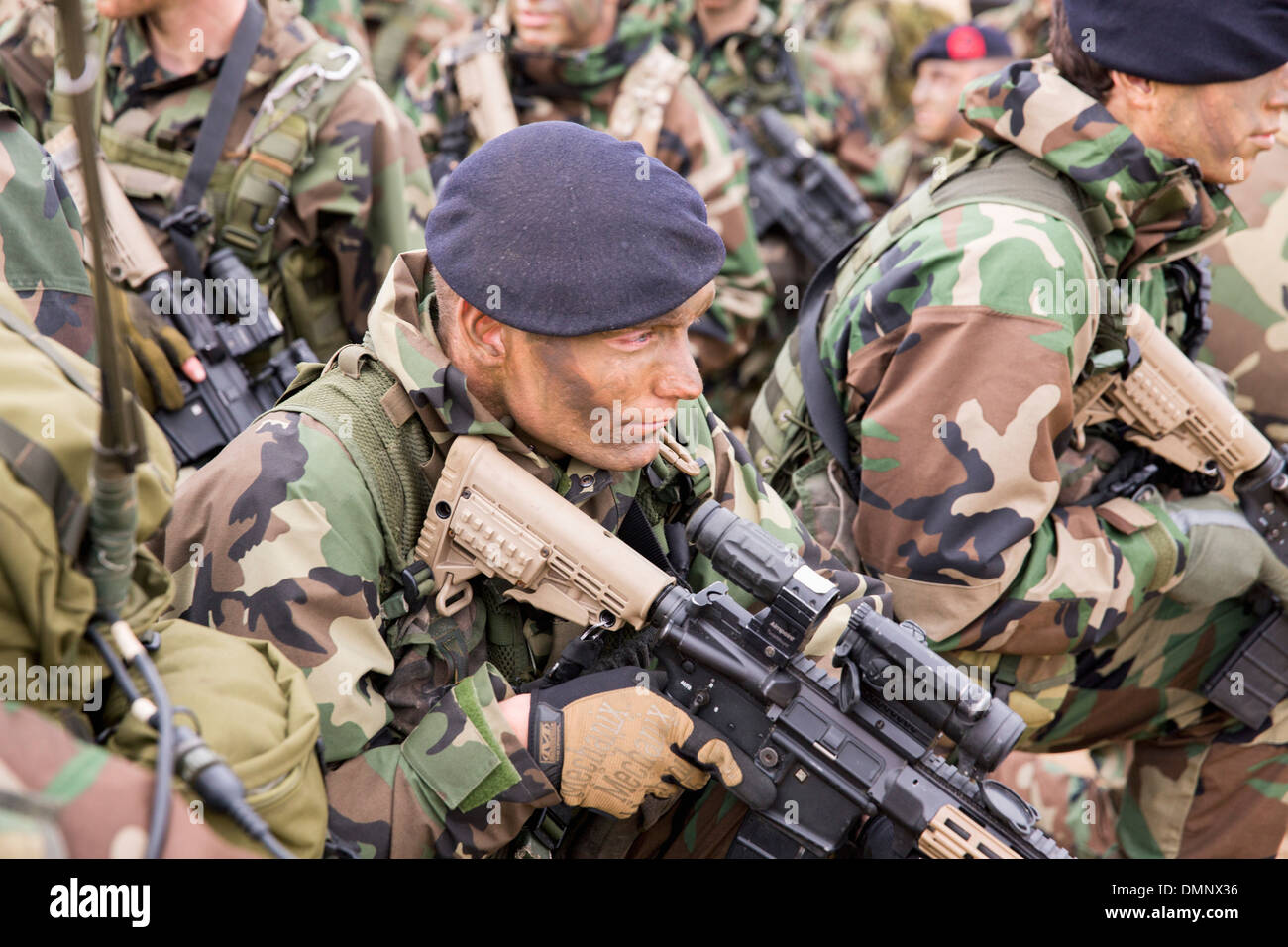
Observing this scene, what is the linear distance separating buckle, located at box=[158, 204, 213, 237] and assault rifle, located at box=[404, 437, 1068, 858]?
78.4 inches

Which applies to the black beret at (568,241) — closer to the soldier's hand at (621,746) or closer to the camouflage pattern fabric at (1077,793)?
the soldier's hand at (621,746)

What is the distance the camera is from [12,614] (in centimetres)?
166

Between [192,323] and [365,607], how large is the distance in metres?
1.94

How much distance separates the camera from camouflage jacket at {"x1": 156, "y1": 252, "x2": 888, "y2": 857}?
233 cm

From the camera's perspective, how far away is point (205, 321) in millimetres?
3977

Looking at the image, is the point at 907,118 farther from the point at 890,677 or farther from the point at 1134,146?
the point at 890,677

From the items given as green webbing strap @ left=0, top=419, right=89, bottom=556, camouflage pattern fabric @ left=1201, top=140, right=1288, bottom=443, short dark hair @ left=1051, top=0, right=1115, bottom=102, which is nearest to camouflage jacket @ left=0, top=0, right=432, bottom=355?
short dark hair @ left=1051, top=0, right=1115, bottom=102

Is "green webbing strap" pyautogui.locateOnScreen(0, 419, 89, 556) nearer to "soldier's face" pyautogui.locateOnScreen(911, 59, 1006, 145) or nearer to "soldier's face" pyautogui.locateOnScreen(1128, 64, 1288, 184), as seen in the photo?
"soldier's face" pyautogui.locateOnScreen(1128, 64, 1288, 184)

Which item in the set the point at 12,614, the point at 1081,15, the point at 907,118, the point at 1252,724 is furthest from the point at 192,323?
the point at 907,118

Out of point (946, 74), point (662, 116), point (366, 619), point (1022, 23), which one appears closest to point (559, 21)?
point (662, 116)

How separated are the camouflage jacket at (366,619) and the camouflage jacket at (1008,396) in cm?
111

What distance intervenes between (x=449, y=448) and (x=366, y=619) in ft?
1.28

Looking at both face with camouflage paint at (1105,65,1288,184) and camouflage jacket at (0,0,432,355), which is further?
camouflage jacket at (0,0,432,355)

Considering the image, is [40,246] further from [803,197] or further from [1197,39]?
[803,197]
